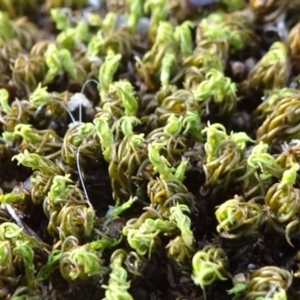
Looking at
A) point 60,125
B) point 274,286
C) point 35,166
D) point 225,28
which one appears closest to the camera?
point 274,286

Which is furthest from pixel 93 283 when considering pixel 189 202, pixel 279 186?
pixel 279 186

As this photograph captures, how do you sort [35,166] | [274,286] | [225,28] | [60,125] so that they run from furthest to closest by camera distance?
[225,28] < [60,125] < [35,166] < [274,286]

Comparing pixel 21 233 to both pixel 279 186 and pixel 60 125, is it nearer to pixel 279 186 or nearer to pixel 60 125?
pixel 60 125

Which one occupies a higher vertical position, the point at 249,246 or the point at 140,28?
the point at 140,28

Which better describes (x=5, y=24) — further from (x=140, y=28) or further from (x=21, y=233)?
(x=21, y=233)

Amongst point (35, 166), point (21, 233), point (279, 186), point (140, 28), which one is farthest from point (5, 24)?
point (279, 186)

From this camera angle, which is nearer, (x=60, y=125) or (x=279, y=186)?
(x=279, y=186)
